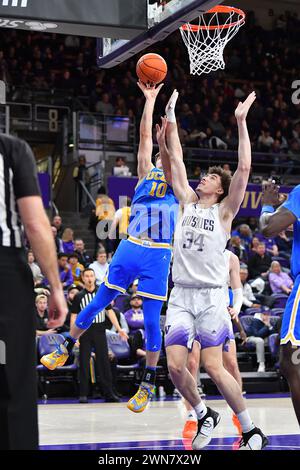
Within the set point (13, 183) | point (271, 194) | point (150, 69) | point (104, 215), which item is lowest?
point (104, 215)

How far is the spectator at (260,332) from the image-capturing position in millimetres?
14195

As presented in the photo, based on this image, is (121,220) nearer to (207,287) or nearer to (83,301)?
(83,301)

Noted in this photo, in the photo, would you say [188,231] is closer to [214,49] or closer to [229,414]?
[214,49]

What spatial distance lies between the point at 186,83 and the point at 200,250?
17699mm

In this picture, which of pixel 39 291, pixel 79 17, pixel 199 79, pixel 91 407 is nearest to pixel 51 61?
pixel 199 79

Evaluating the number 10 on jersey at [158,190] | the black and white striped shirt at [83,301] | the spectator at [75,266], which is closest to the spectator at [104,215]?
the spectator at [75,266]

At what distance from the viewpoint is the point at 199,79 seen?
23.9m

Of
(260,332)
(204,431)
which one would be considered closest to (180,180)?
(204,431)

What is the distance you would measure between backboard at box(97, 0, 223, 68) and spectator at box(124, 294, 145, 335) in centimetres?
575

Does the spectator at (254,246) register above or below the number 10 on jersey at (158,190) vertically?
below

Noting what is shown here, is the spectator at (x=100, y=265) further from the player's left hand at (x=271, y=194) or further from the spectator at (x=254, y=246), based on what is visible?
the player's left hand at (x=271, y=194)

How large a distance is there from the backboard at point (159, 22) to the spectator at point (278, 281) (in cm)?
816

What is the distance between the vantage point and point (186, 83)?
76.8 feet

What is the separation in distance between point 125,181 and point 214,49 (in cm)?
878
